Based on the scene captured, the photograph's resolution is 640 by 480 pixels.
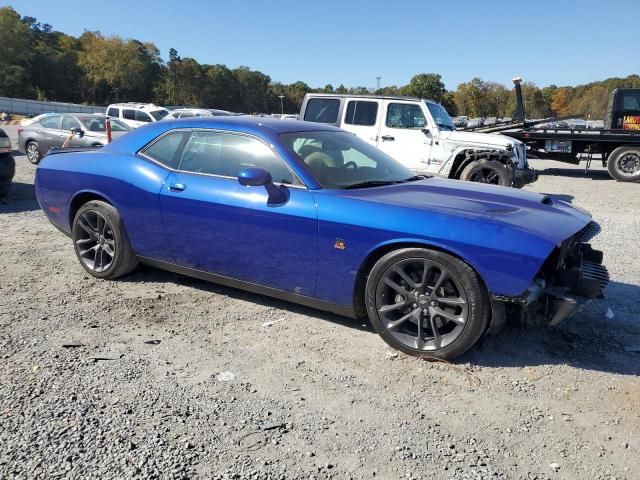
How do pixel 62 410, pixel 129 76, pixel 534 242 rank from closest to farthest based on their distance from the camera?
pixel 62 410 < pixel 534 242 < pixel 129 76

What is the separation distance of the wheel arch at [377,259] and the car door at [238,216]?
33cm

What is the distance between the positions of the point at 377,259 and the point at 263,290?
3.16ft

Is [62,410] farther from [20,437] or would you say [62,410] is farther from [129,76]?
[129,76]

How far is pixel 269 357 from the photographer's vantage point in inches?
130

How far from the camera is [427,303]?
321 centimetres

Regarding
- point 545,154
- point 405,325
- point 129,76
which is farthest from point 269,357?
point 129,76

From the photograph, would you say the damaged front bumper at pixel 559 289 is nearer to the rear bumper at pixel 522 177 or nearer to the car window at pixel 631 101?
the rear bumper at pixel 522 177

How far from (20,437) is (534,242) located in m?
2.86

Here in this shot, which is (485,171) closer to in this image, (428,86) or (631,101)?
(631,101)

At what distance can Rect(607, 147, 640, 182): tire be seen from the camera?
42.8 feet

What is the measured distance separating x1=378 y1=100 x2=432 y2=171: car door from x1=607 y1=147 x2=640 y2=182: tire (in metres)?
6.54

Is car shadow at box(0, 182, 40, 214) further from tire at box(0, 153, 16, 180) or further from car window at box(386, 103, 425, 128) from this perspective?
car window at box(386, 103, 425, 128)

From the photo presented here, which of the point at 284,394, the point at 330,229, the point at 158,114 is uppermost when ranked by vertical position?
the point at 158,114

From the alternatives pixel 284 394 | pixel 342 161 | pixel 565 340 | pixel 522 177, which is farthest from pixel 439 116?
pixel 284 394
